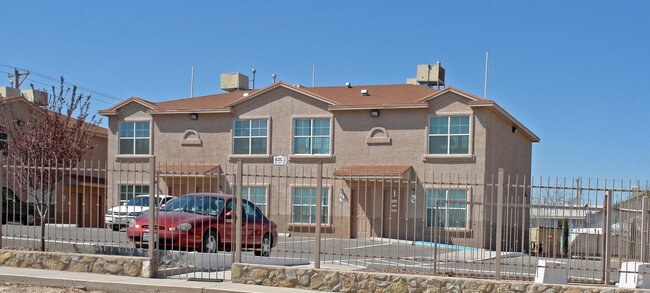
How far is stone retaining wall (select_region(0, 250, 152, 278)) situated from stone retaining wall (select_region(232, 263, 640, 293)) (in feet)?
5.99

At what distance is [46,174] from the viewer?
1667 cm

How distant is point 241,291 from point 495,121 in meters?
21.6

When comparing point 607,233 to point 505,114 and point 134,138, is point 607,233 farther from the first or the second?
point 134,138

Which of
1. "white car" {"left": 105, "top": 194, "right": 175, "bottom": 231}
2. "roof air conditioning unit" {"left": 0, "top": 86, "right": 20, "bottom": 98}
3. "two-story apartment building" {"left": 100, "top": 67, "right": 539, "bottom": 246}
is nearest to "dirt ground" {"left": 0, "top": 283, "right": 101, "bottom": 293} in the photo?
"white car" {"left": 105, "top": 194, "right": 175, "bottom": 231}

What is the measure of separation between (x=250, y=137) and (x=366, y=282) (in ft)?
73.2

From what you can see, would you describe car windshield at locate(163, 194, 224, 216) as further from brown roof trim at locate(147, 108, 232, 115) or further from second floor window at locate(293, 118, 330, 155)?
brown roof trim at locate(147, 108, 232, 115)

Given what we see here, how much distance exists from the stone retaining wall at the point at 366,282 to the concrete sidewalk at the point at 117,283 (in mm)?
214

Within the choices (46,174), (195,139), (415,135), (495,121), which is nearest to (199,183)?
(195,139)

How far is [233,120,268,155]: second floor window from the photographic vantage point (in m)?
33.7

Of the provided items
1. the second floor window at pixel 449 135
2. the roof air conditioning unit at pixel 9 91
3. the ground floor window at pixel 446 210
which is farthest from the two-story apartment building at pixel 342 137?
the roof air conditioning unit at pixel 9 91

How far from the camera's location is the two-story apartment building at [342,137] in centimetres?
3062

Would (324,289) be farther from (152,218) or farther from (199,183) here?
(199,183)

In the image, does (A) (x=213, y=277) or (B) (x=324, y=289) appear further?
(A) (x=213, y=277)

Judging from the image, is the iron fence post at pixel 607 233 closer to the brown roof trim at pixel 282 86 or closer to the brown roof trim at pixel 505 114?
the brown roof trim at pixel 505 114
